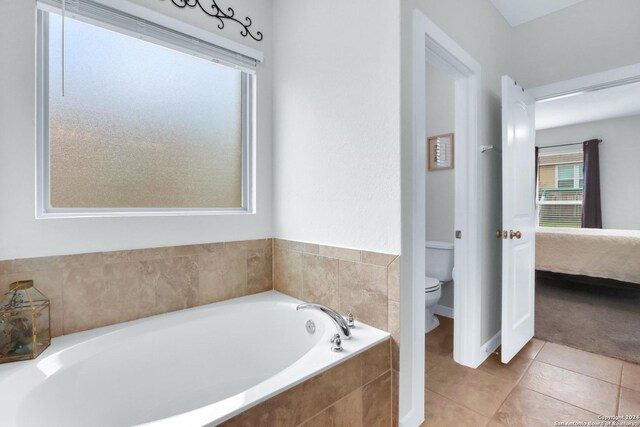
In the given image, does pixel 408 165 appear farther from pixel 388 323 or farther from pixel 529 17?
pixel 529 17

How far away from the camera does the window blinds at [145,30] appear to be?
1.38 meters

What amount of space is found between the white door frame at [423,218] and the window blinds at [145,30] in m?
1.09

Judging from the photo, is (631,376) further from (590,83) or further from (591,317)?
(590,83)

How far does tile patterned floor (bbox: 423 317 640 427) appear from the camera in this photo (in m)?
1.57

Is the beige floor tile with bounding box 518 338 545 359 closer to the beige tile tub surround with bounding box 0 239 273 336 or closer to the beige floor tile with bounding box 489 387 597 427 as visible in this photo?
the beige floor tile with bounding box 489 387 597 427

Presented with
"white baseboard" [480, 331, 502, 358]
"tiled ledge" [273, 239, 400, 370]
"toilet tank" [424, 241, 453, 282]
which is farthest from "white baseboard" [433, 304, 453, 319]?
"tiled ledge" [273, 239, 400, 370]

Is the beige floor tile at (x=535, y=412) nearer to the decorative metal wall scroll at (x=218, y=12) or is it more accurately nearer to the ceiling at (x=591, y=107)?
the decorative metal wall scroll at (x=218, y=12)

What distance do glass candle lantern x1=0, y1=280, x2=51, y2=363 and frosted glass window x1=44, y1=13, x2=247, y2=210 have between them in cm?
41

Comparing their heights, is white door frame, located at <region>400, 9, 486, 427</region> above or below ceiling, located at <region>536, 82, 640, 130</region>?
below

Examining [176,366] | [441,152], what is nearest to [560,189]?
[441,152]

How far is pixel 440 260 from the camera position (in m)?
2.77

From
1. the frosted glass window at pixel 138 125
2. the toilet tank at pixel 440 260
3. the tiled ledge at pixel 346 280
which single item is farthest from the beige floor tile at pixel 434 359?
the frosted glass window at pixel 138 125

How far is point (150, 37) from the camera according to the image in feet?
5.24

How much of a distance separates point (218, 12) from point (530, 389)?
288 cm
